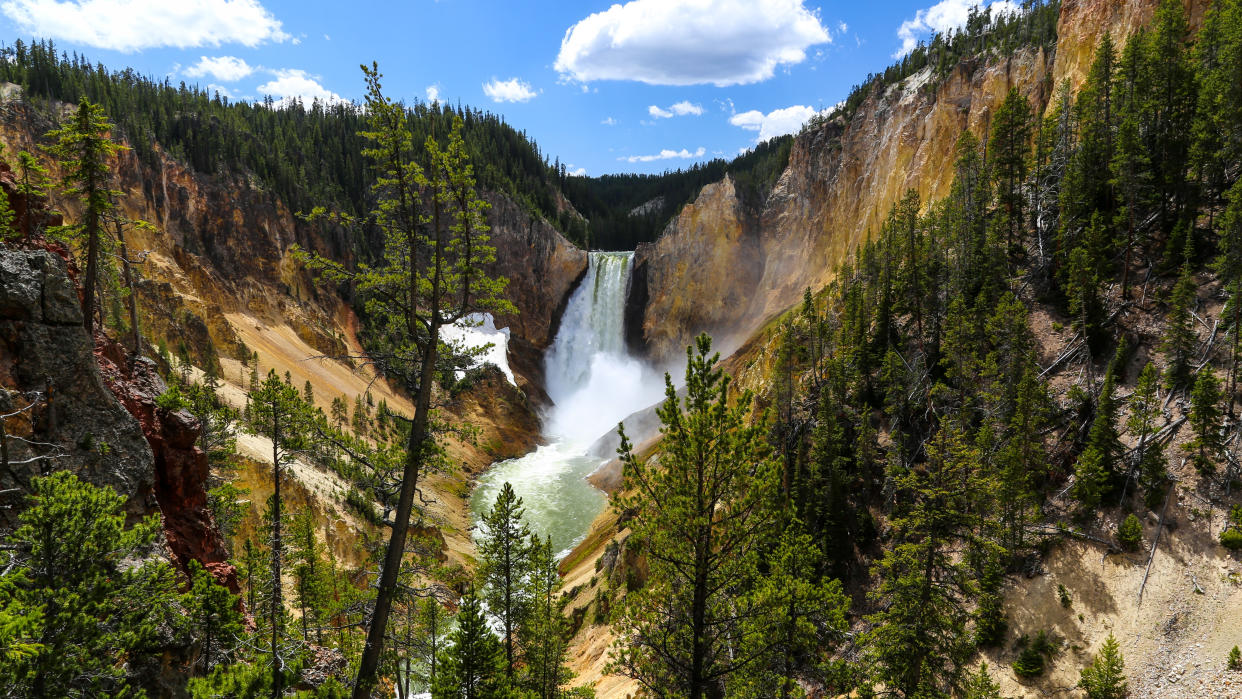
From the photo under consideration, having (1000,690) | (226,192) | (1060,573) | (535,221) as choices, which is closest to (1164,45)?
(1060,573)

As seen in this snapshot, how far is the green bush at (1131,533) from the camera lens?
81.9 feet

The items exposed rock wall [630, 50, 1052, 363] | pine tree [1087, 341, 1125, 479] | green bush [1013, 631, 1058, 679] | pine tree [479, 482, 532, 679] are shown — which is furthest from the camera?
exposed rock wall [630, 50, 1052, 363]

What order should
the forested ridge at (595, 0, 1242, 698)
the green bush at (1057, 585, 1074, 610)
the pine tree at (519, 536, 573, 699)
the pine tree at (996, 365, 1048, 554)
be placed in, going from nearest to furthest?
the forested ridge at (595, 0, 1242, 698) < the pine tree at (519, 536, 573, 699) < the green bush at (1057, 585, 1074, 610) < the pine tree at (996, 365, 1048, 554)

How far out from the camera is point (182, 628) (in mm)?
10500

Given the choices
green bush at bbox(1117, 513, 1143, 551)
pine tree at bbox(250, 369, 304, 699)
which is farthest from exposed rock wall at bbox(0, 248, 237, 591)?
green bush at bbox(1117, 513, 1143, 551)

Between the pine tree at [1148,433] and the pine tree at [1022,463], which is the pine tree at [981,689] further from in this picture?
the pine tree at [1148,433]

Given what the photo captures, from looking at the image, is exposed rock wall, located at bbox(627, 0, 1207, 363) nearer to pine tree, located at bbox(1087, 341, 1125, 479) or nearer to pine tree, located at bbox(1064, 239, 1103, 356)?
pine tree, located at bbox(1064, 239, 1103, 356)

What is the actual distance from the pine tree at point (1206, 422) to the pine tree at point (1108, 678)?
33.2 feet

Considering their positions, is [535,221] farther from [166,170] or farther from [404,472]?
[404,472]

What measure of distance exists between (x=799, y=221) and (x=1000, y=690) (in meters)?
75.3

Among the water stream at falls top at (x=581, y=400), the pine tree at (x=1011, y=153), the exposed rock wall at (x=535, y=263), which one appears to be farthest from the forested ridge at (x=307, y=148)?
the pine tree at (x=1011, y=153)

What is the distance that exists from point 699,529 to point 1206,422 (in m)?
27.8

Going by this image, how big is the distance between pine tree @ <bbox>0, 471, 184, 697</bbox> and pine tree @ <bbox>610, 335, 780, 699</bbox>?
7759 millimetres

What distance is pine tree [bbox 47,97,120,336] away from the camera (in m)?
14.8
